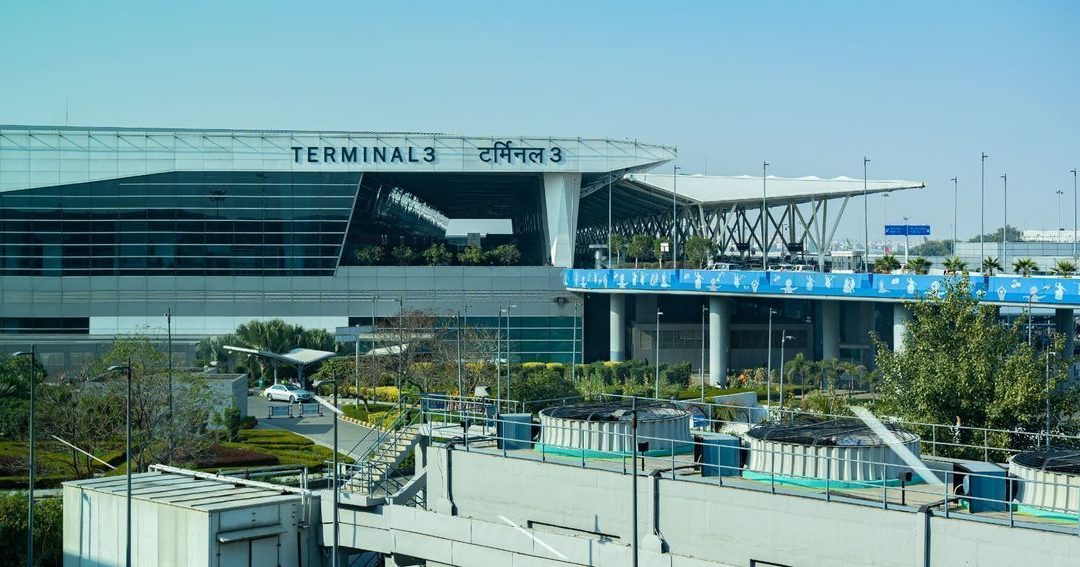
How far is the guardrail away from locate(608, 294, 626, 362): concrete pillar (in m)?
55.1

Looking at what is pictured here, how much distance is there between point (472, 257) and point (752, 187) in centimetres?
2531

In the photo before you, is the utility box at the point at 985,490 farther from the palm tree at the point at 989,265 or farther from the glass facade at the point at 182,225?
the glass facade at the point at 182,225

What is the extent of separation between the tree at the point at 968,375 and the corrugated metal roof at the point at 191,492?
19081 millimetres

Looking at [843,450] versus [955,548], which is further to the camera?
[843,450]

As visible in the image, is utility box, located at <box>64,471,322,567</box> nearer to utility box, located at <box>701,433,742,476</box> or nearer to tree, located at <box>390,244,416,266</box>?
utility box, located at <box>701,433,742,476</box>

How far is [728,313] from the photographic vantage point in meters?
81.8

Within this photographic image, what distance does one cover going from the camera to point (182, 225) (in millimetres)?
85750

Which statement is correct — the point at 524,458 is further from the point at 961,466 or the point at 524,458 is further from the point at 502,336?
the point at 502,336

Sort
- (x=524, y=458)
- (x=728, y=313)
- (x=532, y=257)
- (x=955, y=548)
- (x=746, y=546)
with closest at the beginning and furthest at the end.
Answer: (x=955, y=548)
(x=746, y=546)
(x=524, y=458)
(x=728, y=313)
(x=532, y=257)

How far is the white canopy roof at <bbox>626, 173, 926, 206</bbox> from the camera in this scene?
88562mm

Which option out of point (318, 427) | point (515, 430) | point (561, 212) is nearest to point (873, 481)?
point (515, 430)

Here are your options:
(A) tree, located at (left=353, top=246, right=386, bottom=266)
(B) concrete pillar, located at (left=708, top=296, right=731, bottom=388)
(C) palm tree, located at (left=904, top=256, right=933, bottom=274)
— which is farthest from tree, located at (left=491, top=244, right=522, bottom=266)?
(C) palm tree, located at (left=904, top=256, right=933, bottom=274)

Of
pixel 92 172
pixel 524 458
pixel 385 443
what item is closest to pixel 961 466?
pixel 524 458

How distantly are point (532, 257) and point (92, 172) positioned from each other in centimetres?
4737
